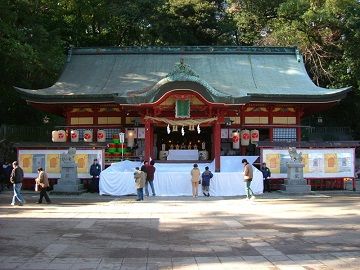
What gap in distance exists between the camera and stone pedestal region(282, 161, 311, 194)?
837 inches

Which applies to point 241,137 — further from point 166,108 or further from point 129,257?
point 129,257

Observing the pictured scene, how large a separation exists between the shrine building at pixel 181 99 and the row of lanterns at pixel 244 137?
56mm

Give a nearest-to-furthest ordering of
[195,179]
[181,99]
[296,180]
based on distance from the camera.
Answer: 1. [195,179]
2. [296,180]
3. [181,99]

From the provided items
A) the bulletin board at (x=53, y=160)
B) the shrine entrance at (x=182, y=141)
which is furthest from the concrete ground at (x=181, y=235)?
the shrine entrance at (x=182, y=141)

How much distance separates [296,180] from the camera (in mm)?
21406

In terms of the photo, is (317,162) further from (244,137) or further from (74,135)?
(74,135)

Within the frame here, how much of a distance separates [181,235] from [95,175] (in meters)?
11.7

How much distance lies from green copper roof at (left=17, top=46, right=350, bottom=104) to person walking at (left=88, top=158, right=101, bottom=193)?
11.5 feet

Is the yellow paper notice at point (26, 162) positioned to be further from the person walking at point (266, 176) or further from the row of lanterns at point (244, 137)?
the person walking at point (266, 176)

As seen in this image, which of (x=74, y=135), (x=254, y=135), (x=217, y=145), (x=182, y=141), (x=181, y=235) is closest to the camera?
(x=181, y=235)

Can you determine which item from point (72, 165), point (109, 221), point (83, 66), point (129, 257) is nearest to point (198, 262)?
point (129, 257)

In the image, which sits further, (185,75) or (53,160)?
(185,75)

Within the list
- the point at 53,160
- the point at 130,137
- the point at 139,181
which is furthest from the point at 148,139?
the point at 139,181

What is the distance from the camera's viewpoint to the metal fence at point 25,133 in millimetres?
29234
